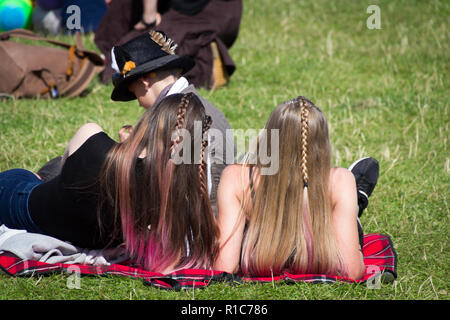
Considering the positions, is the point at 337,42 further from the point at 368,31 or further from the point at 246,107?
the point at 246,107

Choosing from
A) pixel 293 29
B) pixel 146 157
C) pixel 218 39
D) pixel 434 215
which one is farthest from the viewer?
pixel 293 29

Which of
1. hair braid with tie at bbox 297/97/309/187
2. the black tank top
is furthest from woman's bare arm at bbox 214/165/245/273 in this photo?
the black tank top

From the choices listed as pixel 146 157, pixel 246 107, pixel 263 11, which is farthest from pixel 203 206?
pixel 263 11

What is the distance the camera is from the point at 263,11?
1066 centimetres

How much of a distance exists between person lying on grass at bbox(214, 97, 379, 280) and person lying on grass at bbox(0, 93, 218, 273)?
141 mm

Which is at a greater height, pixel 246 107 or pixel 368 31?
pixel 368 31

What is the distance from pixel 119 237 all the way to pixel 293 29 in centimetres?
674

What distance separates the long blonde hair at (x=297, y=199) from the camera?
3.40m

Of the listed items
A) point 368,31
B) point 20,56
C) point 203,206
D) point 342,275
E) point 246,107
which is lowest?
point 342,275

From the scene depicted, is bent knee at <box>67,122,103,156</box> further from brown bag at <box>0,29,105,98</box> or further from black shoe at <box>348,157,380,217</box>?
brown bag at <box>0,29,105,98</box>

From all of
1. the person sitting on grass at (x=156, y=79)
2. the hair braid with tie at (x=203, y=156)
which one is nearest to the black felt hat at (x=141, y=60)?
the person sitting on grass at (x=156, y=79)

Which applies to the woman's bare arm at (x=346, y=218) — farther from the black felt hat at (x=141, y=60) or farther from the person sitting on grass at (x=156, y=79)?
the black felt hat at (x=141, y=60)

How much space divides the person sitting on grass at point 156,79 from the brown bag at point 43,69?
2.74m

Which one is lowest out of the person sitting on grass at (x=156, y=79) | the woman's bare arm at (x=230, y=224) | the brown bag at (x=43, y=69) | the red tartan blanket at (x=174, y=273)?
the red tartan blanket at (x=174, y=273)
